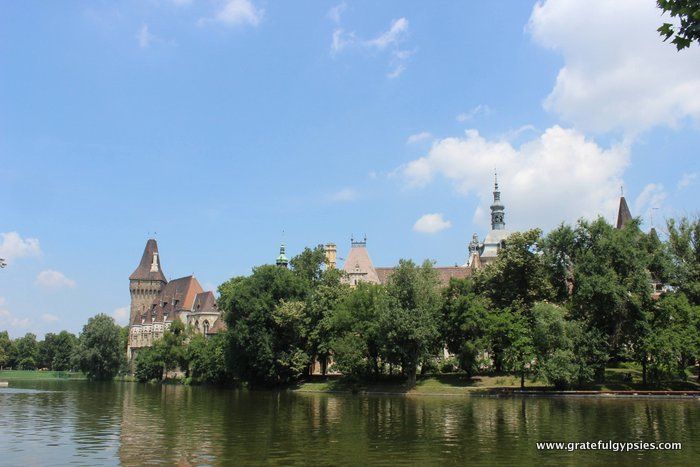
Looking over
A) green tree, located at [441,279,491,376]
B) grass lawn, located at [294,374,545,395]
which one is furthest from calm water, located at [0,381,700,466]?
green tree, located at [441,279,491,376]

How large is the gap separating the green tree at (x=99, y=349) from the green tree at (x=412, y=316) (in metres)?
74.5

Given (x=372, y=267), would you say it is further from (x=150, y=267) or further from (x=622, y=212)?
(x=150, y=267)

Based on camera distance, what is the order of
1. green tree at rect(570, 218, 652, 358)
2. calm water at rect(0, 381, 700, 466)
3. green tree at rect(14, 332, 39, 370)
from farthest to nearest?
green tree at rect(14, 332, 39, 370), green tree at rect(570, 218, 652, 358), calm water at rect(0, 381, 700, 466)

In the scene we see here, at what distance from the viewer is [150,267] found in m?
158

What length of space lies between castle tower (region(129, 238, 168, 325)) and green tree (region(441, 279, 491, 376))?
351ft

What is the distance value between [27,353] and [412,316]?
530ft

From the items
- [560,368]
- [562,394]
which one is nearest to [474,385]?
[562,394]

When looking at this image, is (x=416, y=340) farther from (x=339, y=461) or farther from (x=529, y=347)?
(x=339, y=461)

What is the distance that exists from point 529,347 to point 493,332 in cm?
622

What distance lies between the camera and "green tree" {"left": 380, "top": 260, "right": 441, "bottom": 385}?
199ft

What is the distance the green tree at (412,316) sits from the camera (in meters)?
60.7

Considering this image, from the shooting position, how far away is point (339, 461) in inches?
775

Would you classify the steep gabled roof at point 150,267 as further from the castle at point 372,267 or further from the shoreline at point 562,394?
the shoreline at point 562,394

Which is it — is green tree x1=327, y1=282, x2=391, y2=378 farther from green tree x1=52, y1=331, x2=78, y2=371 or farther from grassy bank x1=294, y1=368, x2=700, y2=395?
green tree x1=52, y1=331, x2=78, y2=371
